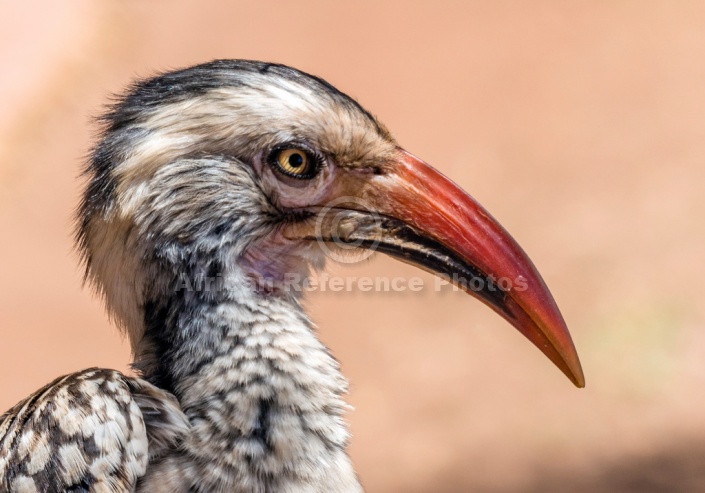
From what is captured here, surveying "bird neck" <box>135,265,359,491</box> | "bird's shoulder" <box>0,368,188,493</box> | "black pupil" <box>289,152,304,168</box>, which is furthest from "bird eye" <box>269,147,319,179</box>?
"bird's shoulder" <box>0,368,188,493</box>

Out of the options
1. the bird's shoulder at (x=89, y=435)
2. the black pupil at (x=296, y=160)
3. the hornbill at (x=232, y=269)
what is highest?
the black pupil at (x=296, y=160)

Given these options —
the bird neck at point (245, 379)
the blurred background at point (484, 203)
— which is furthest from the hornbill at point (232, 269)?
the blurred background at point (484, 203)

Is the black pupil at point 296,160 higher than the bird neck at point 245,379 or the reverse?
higher

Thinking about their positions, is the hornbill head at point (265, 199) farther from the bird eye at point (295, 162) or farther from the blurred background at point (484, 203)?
the blurred background at point (484, 203)

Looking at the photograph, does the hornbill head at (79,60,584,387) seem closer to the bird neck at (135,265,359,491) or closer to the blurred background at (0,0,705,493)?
the bird neck at (135,265,359,491)

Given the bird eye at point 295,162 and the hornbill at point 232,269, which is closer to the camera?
the hornbill at point 232,269

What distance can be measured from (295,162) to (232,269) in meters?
0.31

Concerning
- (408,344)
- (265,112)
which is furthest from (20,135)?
(265,112)

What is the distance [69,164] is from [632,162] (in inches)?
166

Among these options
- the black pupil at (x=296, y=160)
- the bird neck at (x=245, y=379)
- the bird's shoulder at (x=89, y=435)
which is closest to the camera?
the bird's shoulder at (x=89, y=435)

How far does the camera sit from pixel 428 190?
2.25 meters

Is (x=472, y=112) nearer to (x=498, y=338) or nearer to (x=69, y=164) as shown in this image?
(x=498, y=338)

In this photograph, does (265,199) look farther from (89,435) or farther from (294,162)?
(89,435)

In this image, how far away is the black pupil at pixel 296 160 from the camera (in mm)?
2160
